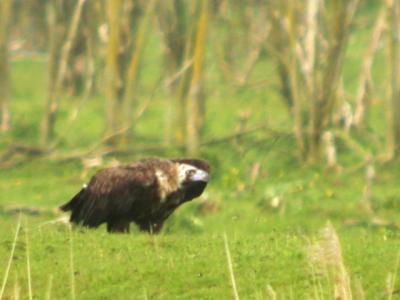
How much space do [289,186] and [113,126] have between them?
15.3ft

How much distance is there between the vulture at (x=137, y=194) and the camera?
29.7 ft

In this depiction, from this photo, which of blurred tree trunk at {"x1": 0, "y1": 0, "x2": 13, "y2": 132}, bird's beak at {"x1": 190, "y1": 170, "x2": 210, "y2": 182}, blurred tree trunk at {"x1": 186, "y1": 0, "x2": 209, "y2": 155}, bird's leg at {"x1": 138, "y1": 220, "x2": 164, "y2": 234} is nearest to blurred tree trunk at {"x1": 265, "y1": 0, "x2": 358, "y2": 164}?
blurred tree trunk at {"x1": 186, "y1": 0, "x2": 209, "y2": 155}

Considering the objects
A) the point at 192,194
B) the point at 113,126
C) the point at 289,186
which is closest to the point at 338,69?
the point at 289,186

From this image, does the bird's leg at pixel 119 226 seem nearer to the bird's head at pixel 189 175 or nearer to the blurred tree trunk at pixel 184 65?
the bird's head at pixel 189 175

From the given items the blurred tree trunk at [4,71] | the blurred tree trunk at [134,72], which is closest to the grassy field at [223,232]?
the blurred tree trunk at [4,71]

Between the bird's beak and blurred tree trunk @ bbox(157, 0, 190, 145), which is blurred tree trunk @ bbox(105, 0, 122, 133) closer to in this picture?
blurred tree trunk @ bbox(157, 0, 190, 145)

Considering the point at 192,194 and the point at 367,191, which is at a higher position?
the point at 192,194

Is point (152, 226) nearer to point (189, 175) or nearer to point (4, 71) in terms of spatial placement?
point (189, 175)

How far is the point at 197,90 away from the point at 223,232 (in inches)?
381

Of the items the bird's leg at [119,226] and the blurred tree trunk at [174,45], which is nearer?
the bird's leg at [119,226]

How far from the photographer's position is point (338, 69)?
632 inches

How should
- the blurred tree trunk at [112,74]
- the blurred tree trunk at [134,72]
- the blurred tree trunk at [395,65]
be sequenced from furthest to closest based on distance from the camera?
the blurred tree trunk at [112,74] → the blurred tree trunk at [134,72] → the blurred tree trunk at [395,65]

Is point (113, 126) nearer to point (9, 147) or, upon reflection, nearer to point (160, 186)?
point (9, 147)

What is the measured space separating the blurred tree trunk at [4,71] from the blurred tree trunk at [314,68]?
5.68 metres
